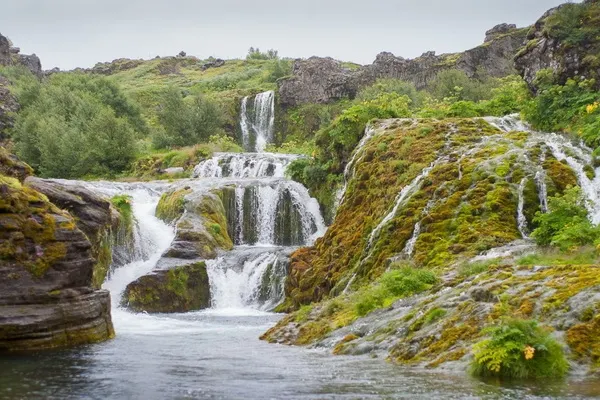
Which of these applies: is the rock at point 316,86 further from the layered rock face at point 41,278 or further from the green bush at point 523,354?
the green bush at point 523,354

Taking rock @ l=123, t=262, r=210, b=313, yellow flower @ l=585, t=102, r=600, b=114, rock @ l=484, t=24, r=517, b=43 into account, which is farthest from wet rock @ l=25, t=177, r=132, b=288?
rock @ l=484, t=24, r=517, b=43

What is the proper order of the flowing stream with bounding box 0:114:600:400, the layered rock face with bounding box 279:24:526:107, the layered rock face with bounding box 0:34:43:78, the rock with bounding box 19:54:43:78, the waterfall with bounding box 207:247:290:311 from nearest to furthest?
the flowing stream with bounding box 0:114:600:400
the waterfall with bounding box 207:247:290:311
the layered rock face with bounding box 279:24:526:107
the layered rock face with bounding box 0:34:43:78
the rock with bounding box 19:54:43:78

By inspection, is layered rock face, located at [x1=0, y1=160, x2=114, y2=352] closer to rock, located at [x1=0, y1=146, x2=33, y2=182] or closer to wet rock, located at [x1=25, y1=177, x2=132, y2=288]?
rock, located at [x1=0, y1=146, x2=33, y2=182]

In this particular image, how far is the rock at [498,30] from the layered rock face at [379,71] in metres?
3.76

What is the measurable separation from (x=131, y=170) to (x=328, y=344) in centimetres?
3777

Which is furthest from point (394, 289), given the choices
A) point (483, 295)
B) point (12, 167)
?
point (12, 167)

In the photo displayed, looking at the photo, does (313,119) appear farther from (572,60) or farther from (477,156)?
(477,156)

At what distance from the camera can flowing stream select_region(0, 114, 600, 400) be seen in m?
8.91

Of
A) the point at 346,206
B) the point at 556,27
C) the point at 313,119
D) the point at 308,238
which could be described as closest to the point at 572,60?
the point at 556,27

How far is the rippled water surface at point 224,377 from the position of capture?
875 centimetres

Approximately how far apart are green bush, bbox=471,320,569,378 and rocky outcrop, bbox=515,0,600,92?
19057 mm

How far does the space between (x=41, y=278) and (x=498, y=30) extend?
74.1 metres

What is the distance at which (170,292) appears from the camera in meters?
26.7

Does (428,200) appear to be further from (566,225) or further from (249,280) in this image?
(249,280)
